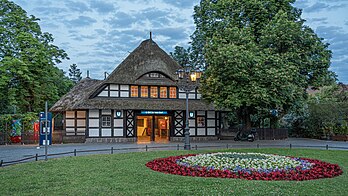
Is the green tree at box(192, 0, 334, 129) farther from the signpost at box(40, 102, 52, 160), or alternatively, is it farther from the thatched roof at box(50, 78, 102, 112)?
the signpost at box(40, 102, 52, 160)

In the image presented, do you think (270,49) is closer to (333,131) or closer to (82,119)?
(333,131)

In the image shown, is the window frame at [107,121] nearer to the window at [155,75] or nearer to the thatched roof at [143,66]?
the thatched roof at [143,66]

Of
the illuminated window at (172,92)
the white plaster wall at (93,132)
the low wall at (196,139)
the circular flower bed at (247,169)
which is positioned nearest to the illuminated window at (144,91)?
the illuminated window at (172,92)

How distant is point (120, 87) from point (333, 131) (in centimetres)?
2087

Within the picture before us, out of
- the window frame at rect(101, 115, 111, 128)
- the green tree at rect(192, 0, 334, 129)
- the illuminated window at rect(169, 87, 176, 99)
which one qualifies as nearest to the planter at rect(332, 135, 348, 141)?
the green tree at rect(192, 0, 334, 129)

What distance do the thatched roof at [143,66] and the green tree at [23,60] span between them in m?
6.70

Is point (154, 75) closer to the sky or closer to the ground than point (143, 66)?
closer to the ground

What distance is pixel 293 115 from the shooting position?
36500 millimetres

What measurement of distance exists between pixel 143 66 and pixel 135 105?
150 inches

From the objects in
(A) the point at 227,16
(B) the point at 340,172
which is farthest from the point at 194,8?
(B) the point at 340,172

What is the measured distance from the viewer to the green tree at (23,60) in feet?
89.1

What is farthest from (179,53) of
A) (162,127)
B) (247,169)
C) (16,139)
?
(247,169)

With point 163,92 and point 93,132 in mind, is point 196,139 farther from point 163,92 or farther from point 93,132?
point 93,132

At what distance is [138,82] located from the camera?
96.9ft
